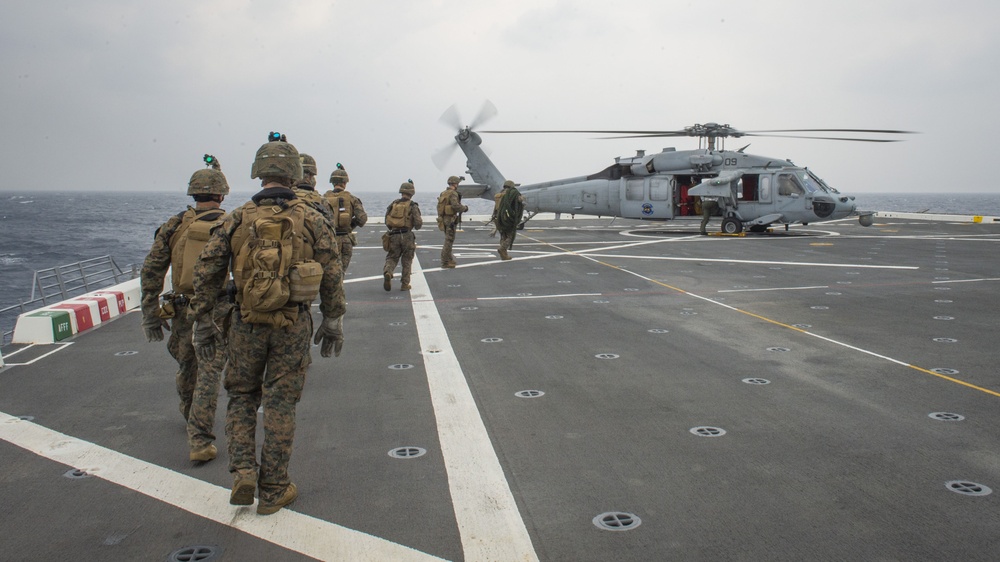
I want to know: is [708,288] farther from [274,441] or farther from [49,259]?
[49,259]

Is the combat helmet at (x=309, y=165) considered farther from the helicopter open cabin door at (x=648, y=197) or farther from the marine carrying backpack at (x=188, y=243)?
the helicopter open cabin door at (x=648, y=197)

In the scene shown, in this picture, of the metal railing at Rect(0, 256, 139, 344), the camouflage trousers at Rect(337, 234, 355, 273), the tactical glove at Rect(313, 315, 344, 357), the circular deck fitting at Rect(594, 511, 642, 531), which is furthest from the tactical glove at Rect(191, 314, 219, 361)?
the camouflage trousers at Rect(337, 234, 355, 273)

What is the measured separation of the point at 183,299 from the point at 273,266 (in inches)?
67.0

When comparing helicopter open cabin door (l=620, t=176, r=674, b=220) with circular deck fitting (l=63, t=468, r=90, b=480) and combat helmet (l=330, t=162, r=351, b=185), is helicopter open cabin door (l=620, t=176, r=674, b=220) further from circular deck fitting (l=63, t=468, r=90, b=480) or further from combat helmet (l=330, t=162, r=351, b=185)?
circular deck fitting (l=63, t=468, r=90, b=480)

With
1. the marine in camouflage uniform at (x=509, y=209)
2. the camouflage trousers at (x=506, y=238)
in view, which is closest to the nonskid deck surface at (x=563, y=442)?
the marine in camouflage uniform at (x=509, y=209)

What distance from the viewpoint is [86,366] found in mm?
7836

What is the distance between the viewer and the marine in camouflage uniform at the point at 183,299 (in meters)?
5.20

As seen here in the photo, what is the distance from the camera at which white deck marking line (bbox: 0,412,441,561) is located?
3797mm

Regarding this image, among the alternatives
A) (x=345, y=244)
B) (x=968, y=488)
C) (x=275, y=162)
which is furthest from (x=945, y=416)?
(x=345, y=244)

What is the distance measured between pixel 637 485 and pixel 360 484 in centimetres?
171

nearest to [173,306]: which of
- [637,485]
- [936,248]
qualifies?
[637,485]

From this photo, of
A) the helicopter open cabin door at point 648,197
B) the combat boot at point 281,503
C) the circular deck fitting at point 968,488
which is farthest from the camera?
the helicopter open cabin door at point 648,197

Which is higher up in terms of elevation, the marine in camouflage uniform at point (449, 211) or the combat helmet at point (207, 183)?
the combat helmet at point (207, 183)

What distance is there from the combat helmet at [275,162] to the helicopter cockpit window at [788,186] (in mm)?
22223
